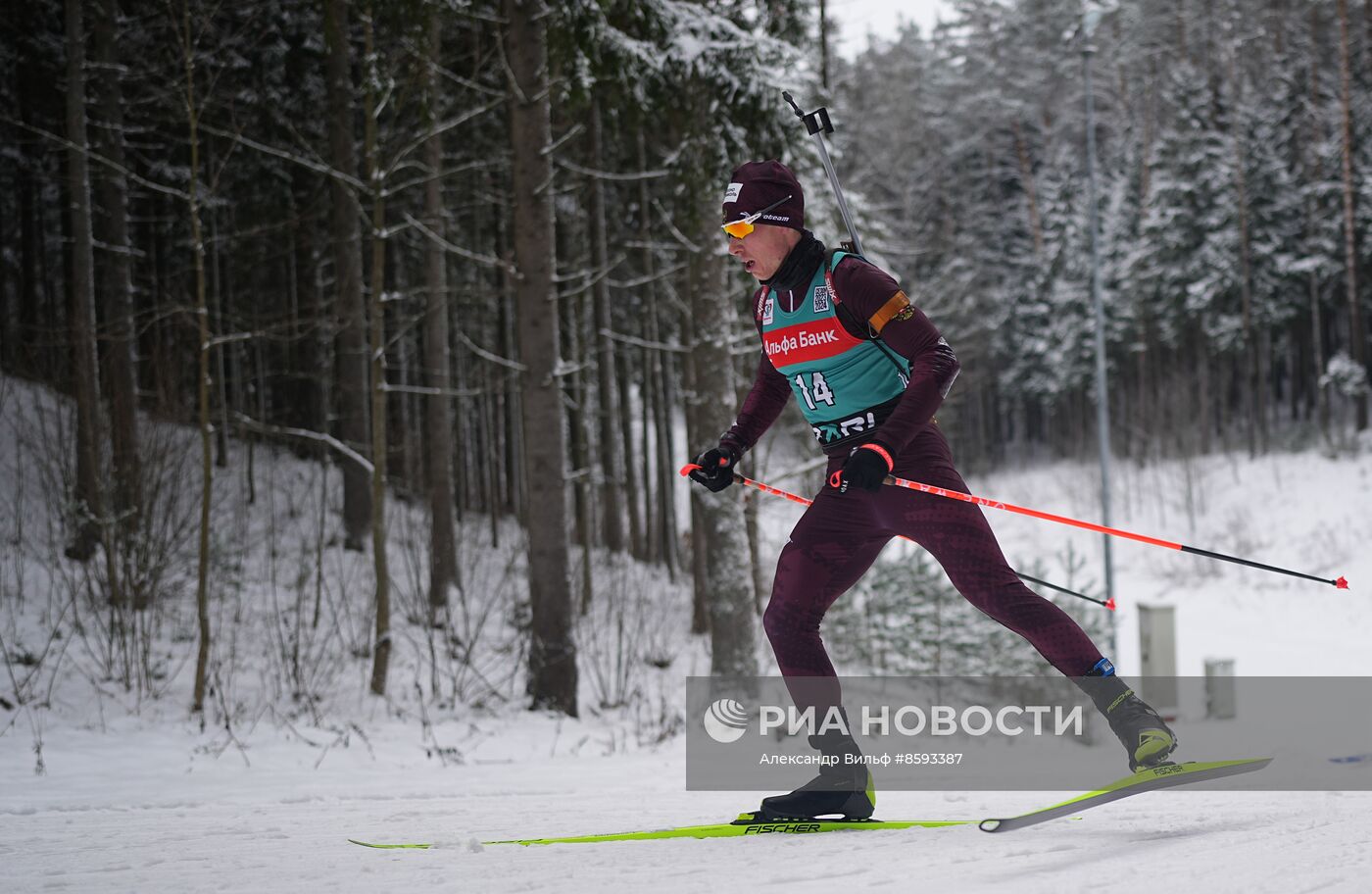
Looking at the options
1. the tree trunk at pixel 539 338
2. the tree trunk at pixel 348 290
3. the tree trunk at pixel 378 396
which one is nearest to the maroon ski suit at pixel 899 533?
the tree trunk at pixel 539 338

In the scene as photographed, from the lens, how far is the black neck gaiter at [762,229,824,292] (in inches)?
126

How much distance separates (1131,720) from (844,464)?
116 centimetres

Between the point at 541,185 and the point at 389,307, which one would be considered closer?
the point at 541,185

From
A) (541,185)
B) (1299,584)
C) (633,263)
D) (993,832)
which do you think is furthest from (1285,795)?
(1299,584)

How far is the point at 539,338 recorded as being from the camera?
7871 mm

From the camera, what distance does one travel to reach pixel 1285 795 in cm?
377

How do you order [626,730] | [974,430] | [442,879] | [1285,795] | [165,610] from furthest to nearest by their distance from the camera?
1. [974,430]
2. [165,610]
3. [626,730]
4. [1285,795]
5. [442,879]

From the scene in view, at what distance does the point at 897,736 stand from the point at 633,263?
34.5ft

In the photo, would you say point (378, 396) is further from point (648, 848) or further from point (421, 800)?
point (648, 848)

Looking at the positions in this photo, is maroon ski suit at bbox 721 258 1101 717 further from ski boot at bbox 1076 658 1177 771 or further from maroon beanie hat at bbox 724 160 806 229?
maroon beanie hat at bbox 724 160 806 229

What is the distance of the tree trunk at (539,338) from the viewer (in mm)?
7809

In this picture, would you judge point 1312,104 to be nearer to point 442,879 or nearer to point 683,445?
point 683,445

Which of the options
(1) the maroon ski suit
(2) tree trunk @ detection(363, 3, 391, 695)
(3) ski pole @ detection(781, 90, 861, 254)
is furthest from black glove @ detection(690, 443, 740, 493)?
(2) tree trunk @ detection(363, 3, 391, 695)

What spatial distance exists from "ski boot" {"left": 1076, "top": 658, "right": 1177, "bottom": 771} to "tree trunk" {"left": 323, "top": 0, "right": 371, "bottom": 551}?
945 centimetres
